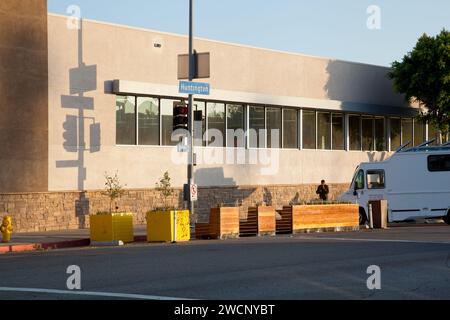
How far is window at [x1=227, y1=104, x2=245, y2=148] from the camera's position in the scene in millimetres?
37781

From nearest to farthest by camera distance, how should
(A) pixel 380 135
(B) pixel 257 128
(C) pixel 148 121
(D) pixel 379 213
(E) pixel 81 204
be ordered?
1. (D) pixel 379 213
2. (E) pixel 81 204
3. (C) pixel 148 121
4. (B) pixel 257 128
5. (A) pixel 380 135

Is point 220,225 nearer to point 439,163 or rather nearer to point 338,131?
point 439,163

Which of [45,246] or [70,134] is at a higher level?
[70,134]

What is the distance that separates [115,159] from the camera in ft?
107

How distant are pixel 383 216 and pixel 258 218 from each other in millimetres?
5587

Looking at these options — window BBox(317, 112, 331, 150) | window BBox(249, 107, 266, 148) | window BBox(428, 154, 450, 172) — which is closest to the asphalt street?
window BBox(428, 154, 450, 172)

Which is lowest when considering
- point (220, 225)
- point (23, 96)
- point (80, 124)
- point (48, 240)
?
point (48, 240)

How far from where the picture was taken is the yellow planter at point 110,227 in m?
24.1

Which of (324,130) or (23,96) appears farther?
(324,130)

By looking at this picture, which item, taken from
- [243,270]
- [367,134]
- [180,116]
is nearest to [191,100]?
[180,116]

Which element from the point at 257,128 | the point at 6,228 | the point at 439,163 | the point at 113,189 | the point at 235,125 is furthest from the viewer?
the point at 257,128

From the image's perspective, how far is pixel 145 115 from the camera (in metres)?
34.1

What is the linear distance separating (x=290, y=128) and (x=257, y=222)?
1445 cm
